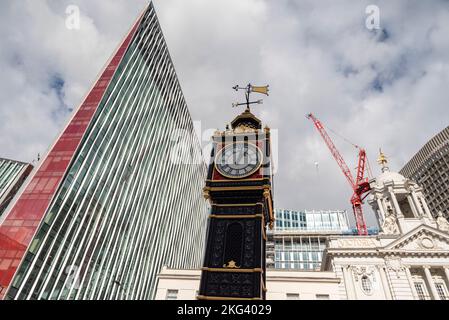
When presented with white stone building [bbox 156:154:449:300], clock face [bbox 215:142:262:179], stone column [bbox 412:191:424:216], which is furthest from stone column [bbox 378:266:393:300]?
clock face [bbox 215:142:262:179]

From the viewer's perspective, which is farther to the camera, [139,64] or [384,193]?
[139,64]

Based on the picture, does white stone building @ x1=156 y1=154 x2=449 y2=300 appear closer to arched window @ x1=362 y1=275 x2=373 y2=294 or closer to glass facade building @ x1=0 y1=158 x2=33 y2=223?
arched window @ x1=362 y1=275 x2=373 y2=294

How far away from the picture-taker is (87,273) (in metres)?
48.5

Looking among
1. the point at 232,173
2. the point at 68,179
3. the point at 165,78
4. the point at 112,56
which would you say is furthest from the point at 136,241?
the point at 232,173

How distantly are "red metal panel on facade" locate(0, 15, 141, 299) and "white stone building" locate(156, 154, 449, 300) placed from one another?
64.4ft

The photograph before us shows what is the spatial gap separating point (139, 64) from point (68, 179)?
120ft

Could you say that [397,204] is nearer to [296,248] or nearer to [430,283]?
[430,283]

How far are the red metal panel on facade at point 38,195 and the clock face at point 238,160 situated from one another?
34.2 meters

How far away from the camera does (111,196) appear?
185ft

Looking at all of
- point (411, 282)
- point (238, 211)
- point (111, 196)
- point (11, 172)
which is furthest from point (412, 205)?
point (11, 172)

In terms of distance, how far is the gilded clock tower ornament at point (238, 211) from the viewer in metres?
14.4

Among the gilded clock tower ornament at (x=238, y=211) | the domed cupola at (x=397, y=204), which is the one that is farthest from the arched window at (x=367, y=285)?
the gilded clock tower ornament at (x=238, y=211)
